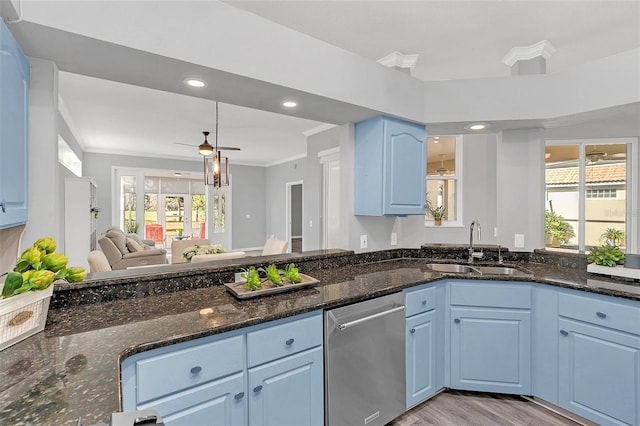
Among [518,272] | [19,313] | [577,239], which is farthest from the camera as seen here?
[577,239]

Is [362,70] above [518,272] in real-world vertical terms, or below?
above

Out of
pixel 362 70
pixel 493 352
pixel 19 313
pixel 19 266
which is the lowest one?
pixel 493 352

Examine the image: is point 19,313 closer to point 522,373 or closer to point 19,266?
point 19,266

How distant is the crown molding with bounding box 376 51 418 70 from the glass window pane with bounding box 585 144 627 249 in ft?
10.3

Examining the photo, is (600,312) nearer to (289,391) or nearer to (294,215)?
(289,391)

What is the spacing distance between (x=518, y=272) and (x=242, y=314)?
7.08ft

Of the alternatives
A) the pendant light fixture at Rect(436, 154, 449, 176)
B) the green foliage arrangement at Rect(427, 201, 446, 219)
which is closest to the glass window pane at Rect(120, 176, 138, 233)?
the green foliage arrangement at Rect(427, 201, 446, 219)

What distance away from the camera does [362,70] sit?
2.27 m

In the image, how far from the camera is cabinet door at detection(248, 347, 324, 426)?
4.66 ft

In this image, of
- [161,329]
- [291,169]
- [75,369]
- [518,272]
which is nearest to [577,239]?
[518,272]

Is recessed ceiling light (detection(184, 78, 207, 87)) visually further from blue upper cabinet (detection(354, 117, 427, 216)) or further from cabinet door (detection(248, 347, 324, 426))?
cabinet door (detection(248, 347, 324, 426))

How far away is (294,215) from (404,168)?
785 cm

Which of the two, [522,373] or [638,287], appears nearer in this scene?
[638,287]

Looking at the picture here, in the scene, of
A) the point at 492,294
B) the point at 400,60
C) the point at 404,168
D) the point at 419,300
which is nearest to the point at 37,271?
the point at 419,300
